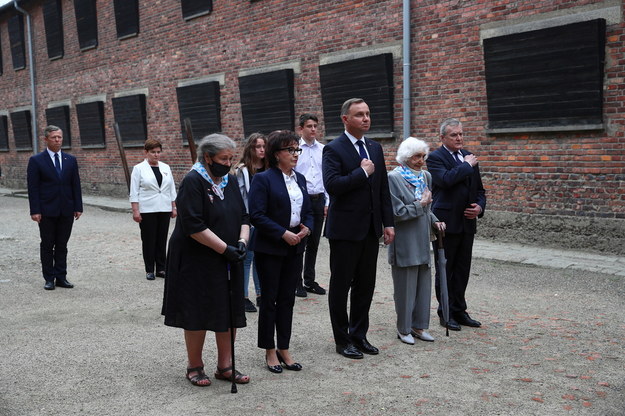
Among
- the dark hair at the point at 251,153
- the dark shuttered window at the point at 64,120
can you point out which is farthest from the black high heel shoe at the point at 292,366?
the dark shuttered window at the point at 64,120

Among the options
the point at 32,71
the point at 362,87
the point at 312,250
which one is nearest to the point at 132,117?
the point at 32,71

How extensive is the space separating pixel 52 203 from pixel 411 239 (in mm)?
4502

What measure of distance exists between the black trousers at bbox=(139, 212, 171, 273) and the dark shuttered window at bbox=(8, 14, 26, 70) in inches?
759

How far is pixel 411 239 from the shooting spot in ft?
17.8

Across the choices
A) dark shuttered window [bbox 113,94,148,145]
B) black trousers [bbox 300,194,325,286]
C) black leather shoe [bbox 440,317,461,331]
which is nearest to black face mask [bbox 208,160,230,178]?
Answer: black leather shoe [bbox 440,317,461,331]

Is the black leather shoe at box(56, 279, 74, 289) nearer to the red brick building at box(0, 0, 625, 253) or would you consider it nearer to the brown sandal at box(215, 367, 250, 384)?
the brown sandal at box(215, 367, 250, 384)

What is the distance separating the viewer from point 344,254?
5074mm

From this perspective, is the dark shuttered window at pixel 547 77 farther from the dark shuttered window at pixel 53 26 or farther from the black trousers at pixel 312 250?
the dark shuttered window at pixel 53 26

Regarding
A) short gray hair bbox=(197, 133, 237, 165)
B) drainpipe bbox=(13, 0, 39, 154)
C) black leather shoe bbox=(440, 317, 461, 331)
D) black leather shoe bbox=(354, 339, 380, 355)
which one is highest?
drainpipe bbox=(13, 0, 39, 154)

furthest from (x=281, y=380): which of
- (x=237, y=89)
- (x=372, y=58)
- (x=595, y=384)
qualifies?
(x=237, y=89)

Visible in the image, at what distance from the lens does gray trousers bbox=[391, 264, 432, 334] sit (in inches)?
215

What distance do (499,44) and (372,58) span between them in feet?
8.20

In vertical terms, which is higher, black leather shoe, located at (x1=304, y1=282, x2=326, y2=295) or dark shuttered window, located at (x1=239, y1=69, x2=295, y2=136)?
dark shuttered window, located at (x1=239, y1=69, x2=295, y2=136)

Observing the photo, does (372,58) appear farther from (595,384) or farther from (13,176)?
(13,176)
